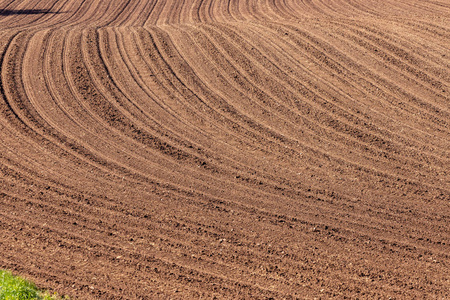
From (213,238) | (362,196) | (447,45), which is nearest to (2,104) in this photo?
(213,238)

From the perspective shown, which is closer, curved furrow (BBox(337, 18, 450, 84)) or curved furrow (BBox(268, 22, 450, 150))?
curved furrow (BBox(268, 22, 450, 150))

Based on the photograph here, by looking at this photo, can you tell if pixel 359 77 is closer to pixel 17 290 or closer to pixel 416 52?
pixel 416 52

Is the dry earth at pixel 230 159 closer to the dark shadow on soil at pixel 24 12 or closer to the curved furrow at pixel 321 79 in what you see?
the curved furrow at pixel 321 79

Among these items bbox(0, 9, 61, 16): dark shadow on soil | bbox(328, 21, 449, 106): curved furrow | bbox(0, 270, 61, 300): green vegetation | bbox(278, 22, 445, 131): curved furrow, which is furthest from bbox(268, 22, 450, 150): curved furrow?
bbox(0, 9, 61, 16): dark shadow on soil

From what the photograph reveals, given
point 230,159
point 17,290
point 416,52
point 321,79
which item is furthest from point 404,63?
point 17,290

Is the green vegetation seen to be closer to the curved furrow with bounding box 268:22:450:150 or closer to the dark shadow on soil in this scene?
the curved furrow with bounding box 268:22:450:150

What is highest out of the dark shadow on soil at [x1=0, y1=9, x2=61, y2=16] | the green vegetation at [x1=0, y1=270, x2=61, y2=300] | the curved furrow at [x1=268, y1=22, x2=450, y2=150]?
the dark shadow on soil at [x1=0, y1=9, x2=61, y2=16]

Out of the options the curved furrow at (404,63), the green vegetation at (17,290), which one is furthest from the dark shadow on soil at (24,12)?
the green vegetation at (17,290)
